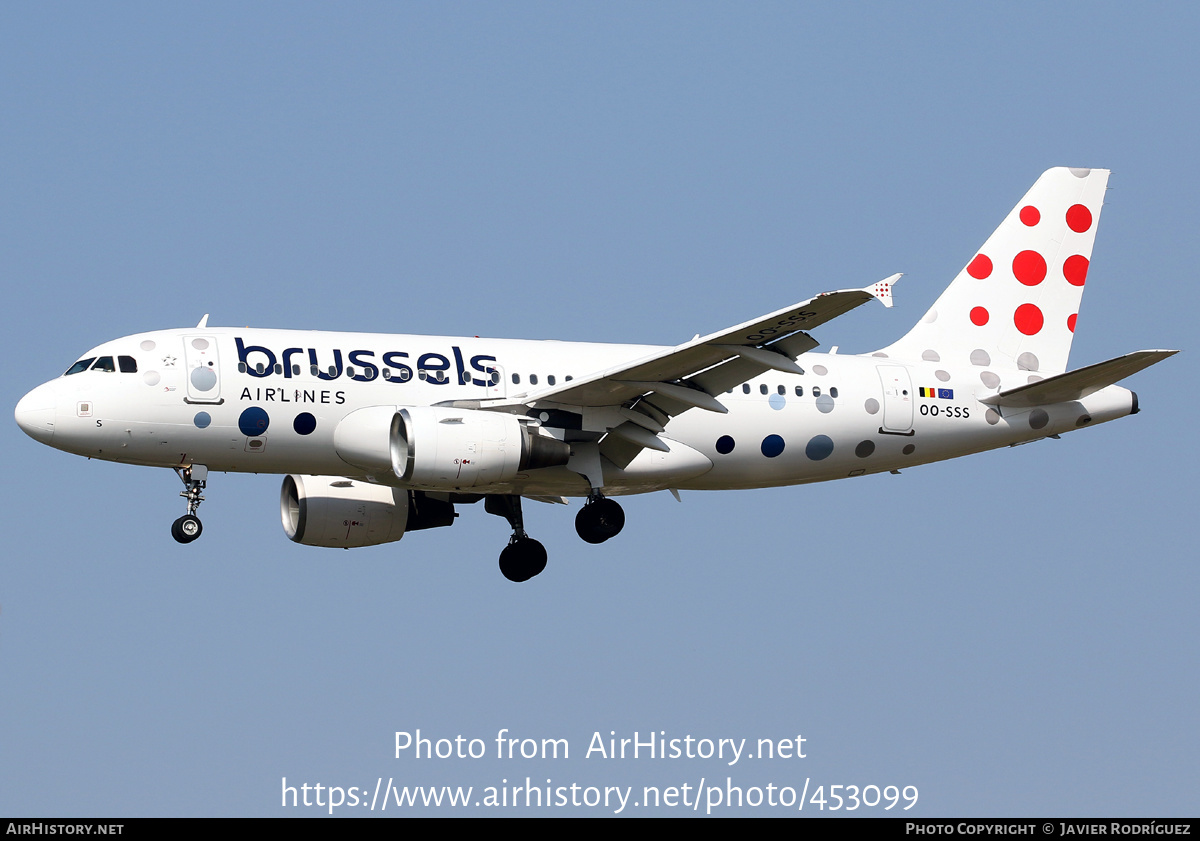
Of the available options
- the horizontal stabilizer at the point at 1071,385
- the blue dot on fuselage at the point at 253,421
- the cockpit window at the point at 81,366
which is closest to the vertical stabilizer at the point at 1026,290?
the horizontal stabilizer at the point at 1071,385

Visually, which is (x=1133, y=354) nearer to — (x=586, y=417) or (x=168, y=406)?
(x=586, y=417)

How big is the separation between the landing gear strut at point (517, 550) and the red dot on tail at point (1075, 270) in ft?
44.5

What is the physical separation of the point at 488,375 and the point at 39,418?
833cm

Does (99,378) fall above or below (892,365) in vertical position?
below

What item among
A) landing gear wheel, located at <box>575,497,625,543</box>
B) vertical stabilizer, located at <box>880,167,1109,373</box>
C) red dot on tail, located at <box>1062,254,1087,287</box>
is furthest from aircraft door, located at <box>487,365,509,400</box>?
red dot on tail, located at <box>1062,254,1087,287</box>

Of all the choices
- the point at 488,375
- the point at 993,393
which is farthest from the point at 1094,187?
the point at 488,375

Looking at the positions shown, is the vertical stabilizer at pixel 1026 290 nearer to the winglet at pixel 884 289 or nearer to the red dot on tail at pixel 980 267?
the red dot on tail at pixel 980 267

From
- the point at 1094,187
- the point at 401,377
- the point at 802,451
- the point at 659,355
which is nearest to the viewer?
the point at 659,355

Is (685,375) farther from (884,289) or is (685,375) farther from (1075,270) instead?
(1075,270)

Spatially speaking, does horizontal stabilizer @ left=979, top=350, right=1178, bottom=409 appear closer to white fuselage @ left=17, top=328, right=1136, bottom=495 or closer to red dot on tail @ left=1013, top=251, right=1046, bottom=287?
white fuselage @ left=17, top=328, right=1136, bottom=495

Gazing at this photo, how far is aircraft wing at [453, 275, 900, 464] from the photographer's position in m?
28.8

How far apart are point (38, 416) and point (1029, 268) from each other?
21.8 meters

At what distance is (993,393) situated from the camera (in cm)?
3681

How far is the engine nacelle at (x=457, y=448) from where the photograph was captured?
31.0 meters
